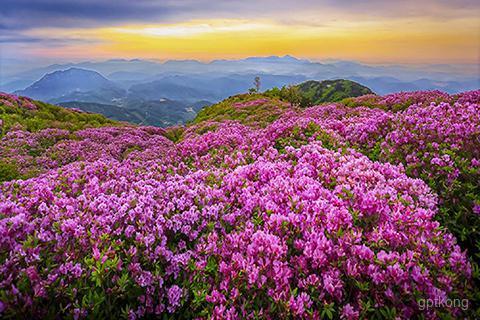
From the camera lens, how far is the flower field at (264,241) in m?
3.71

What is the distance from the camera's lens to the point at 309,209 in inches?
200

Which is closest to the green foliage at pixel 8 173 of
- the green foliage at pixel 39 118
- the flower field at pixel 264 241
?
the flower field at pixel 264 241

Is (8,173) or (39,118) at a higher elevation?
(39,118)

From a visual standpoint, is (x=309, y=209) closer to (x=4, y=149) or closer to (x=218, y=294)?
(x=218, y=294)

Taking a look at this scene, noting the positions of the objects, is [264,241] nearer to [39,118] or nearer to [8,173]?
[8,173]

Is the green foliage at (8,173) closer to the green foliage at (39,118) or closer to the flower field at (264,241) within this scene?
the flower field at (264,241)

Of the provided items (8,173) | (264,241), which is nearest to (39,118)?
(8,173)

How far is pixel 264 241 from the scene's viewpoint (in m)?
4.38

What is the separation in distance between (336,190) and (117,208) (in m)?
3.89

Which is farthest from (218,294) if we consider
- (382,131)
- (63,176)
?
(382,131)

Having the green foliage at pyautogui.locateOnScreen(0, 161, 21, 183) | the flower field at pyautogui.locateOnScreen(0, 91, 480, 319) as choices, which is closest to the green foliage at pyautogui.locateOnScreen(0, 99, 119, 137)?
the green foliage at pyautogui.locateOnScreen(0, 161, 21, 183)

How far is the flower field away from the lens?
3.71m

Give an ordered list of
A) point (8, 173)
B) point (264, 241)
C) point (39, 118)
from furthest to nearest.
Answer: point (39, 118) < point (8, 173) < point (264, 241)

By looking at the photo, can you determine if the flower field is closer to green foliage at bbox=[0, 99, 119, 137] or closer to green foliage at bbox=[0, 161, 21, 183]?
green foliage at bbox=[0, 161, 21, 183]
